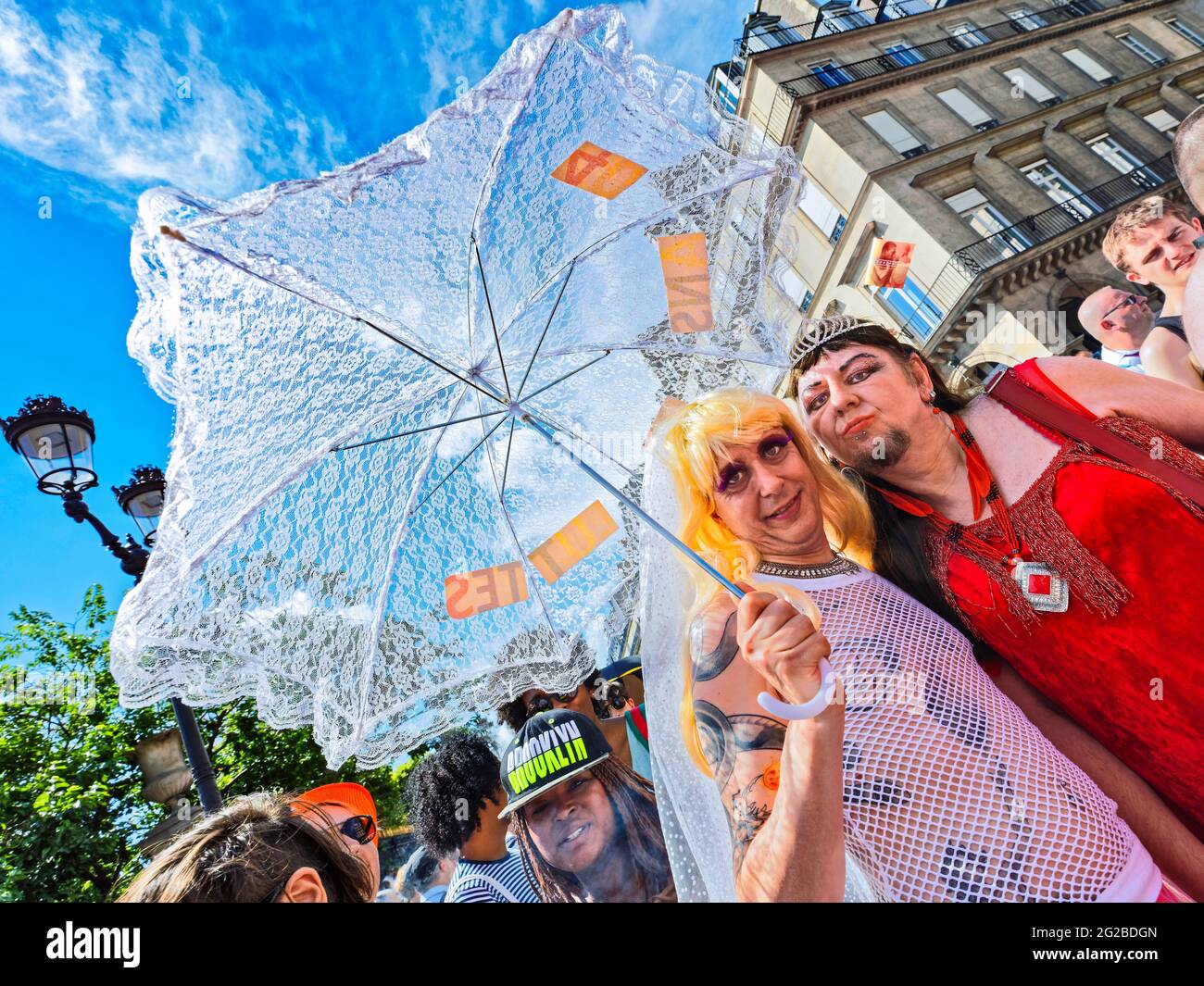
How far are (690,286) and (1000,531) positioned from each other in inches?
69.1

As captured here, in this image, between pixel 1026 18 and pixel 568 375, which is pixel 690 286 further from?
pixel 1026 18

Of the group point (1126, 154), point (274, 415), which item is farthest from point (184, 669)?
point (1126, 154)

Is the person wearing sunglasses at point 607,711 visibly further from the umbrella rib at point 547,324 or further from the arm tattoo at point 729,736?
the umbrella rib at point 547,324

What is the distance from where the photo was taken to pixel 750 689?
242 cm

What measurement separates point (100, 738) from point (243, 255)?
1207 centimetres

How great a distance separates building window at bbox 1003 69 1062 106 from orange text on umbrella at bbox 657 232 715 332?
617 inches

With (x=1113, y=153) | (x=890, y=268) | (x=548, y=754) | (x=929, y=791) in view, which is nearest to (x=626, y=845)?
(x=548, y=754)

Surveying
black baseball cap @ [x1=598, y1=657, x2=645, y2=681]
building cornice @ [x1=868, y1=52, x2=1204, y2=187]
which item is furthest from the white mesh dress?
building cornice @ [x1=868, y1=52, x2=1204, y2=187]

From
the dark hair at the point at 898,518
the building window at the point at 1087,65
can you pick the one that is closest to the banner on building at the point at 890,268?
the dark hair at the point at 898,518

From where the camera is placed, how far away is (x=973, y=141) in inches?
502

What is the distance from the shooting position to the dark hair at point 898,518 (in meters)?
2.84

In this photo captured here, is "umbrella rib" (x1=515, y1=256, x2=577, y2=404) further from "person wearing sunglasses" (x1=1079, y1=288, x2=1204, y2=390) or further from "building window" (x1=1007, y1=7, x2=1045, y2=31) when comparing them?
"building window" (x1=1007, y1=7, x2=1045, y2=31)

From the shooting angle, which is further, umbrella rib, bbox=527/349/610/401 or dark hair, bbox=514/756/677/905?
dark hair, bbox=514/756/677/905

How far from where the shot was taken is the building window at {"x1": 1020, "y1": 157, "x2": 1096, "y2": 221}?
39.6 feet
